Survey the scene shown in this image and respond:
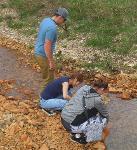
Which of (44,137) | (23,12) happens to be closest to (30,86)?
(44,137)

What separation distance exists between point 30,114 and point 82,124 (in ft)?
6.59

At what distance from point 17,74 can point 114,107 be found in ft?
14.7

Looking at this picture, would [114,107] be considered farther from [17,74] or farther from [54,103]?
[17,74]

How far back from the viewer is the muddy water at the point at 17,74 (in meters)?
14.6

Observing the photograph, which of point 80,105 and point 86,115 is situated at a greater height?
point 80,105

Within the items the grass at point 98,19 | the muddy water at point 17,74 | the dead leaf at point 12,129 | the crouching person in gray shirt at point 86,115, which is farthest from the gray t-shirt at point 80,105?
the grass at point 98,19

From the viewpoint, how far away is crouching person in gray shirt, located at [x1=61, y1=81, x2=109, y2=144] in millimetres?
10189

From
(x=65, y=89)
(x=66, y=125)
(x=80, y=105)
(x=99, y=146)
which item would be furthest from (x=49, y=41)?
(x=99, y=146)

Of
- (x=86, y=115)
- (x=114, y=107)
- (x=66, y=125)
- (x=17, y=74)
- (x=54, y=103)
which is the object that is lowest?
(x=17, y=74)

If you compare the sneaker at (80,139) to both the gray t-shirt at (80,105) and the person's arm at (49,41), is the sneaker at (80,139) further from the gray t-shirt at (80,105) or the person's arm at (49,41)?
the person's arm at (49,41)

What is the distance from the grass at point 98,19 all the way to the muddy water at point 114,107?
295 centimetres

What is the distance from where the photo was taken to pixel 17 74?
15.9m

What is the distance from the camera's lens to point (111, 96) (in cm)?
1352

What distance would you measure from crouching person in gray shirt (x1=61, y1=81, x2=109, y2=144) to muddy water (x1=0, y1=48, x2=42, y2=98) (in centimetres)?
385
